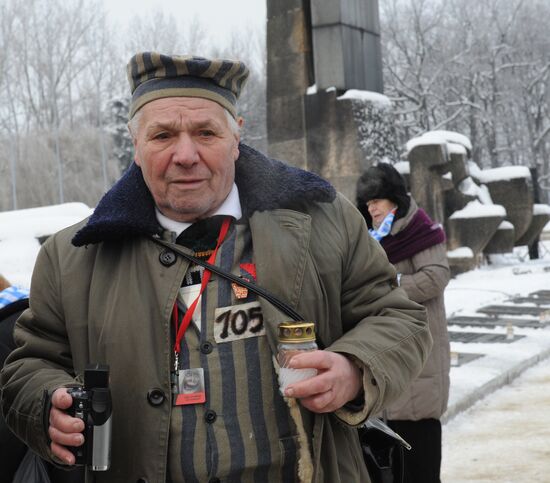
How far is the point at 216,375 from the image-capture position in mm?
2111

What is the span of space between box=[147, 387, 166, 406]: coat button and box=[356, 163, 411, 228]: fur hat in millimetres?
2850

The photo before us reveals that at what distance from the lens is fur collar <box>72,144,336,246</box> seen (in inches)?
87.2

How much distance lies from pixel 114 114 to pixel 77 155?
29.9 ft

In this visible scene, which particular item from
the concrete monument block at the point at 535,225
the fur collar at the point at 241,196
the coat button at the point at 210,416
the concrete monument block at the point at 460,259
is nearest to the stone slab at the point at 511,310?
the concrete monument block at the point at 460,259

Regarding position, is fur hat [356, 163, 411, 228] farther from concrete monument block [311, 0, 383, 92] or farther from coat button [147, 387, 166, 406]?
concrete monument block [311, 0, 383, 92]

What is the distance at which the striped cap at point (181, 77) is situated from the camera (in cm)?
224

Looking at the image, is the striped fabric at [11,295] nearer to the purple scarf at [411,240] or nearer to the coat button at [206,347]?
the coat button at [206,347]

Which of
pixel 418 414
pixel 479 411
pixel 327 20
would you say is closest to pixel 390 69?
pixel 327 20

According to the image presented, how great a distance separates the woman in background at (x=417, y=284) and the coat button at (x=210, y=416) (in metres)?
2.17

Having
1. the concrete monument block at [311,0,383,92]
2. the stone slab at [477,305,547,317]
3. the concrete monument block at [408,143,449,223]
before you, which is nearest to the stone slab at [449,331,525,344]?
the stone slab at [477,305,547,317]

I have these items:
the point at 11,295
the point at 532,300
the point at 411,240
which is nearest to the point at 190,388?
the point at 11,295

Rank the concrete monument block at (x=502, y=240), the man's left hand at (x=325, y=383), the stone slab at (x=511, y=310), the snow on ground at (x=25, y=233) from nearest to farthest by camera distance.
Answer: the man's left hand at (x=325, y=383), the snow on ground at (x=25, y=233), the stone slab at (x=511, y=310), the concrete monument block at (x=502, y=240)

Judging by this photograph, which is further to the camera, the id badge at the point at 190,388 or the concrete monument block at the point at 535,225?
the concrete monument block at the point at 535,225

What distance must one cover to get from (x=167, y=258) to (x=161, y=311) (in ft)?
0.49
